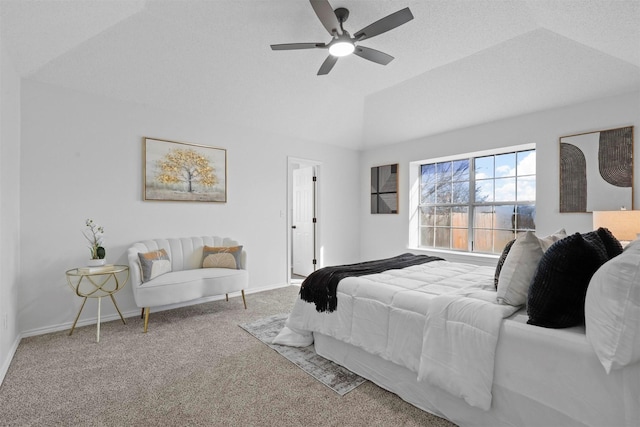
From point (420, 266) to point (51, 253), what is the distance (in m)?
3.60

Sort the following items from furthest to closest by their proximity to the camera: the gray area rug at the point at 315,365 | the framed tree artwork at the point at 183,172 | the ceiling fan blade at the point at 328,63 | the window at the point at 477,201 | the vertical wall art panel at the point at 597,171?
the window at the point at 477,201 < the framed tree artwork at the point at 183,172 < the vertical wall art panel at the point at 597,171 < the ceiling fan blade at the point at 328,63 < the gray area rug at the point at 315,365

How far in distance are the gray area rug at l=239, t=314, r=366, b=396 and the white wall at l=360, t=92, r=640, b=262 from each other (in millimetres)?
3041

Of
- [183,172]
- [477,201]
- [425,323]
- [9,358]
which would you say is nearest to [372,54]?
[425,323]

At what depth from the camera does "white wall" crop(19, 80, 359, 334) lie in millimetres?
3037

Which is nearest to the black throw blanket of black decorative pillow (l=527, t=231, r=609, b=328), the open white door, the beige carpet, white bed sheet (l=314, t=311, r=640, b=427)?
the beige carpet

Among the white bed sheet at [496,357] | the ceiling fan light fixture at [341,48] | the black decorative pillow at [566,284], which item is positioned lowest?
the white bed sheet at [496,357]

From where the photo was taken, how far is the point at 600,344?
1246 mm

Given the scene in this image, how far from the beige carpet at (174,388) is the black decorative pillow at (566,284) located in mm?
810

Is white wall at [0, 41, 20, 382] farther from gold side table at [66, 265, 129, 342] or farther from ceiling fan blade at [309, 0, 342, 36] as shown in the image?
ceiling fan blade at [309, 0, 342, 36]

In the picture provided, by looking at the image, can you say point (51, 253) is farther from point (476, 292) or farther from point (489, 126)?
point (489, 126)

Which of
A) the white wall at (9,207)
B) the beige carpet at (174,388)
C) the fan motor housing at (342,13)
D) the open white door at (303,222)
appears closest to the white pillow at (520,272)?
the beige carpet at (174,388)

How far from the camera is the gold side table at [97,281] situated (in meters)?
2.88

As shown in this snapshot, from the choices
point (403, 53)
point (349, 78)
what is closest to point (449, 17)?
point (403, 53)

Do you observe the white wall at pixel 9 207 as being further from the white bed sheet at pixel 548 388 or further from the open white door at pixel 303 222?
the open white door at pixel 303 222
